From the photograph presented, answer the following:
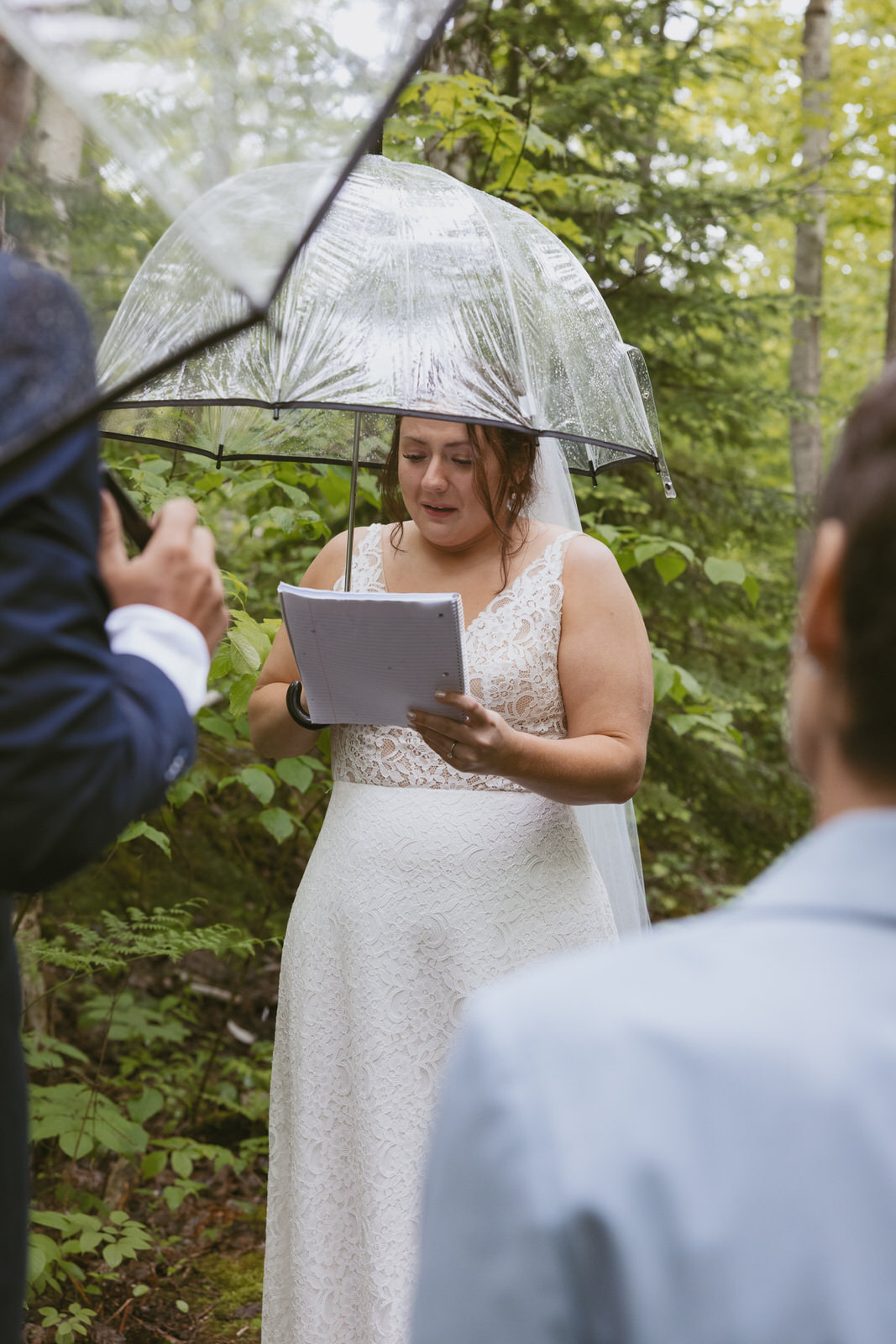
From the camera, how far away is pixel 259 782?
10.5 ft

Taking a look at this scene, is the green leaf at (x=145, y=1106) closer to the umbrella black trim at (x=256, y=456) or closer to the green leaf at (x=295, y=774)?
the green leaf at (x=295, y=774)

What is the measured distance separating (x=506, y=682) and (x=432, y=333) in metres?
0.71

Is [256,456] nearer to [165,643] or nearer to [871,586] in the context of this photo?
[165,643]

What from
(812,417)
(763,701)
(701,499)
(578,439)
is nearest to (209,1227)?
(578,439)

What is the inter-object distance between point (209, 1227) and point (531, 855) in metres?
2.22

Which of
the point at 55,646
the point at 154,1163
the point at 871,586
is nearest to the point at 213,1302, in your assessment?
the point at 154,1163

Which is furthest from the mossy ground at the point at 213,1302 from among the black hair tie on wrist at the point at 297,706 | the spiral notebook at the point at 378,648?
the spiral notebook at the point at 378,648

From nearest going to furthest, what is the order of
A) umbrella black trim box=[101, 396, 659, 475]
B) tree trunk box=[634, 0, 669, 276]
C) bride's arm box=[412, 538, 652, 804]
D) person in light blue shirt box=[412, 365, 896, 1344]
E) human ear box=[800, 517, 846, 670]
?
1. person in light blue shirt box=[412, 365, 896, 1344]
2. human ear box=[800, 517, 846, 670]
3. umbrella black trim box=[101, 396, 659, 475]
4. bride's arm box=[412, 538, 652, 804]
5. tree trunk box=[634, 0, 669, 276]

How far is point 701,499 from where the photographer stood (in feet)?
21.2

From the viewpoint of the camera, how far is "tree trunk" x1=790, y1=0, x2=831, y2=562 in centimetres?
701

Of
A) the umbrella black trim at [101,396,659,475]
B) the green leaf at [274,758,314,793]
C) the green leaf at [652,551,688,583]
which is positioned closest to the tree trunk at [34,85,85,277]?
the umbrella black trim at [101,396,659,475]

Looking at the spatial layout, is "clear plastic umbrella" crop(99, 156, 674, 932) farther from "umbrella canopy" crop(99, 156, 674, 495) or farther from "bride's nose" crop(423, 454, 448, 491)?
"bride's nose" crop(423, 454, 448, 491)

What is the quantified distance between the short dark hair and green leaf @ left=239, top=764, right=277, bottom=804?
253 centimetres

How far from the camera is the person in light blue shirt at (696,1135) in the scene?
61 centimetres
